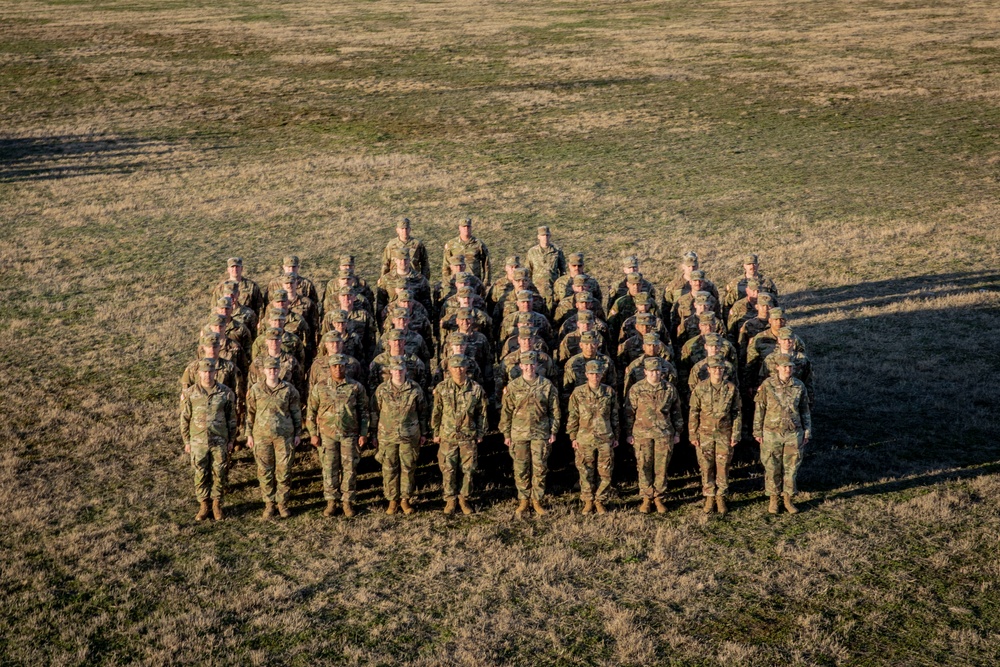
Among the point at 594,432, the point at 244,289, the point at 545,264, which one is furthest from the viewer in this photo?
the point at 545,264

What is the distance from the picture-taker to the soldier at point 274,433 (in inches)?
445

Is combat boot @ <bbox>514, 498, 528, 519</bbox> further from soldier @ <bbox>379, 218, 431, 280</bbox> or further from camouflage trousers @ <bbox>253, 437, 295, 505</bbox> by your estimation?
soldier @ <bbox>379, 218, 431, 280</bbox>

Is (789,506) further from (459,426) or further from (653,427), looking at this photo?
(459,426)

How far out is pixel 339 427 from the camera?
37.1 feet

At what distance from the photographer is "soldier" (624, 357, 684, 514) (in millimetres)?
11375

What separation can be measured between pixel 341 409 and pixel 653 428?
11.7 feet

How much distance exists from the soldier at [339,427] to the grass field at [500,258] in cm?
43

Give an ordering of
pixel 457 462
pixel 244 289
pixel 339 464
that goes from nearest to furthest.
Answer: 1. pixel 339 464
2. pixel 457 462
3. pixel 244 289

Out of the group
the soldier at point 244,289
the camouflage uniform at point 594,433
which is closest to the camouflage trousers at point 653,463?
the camouflage uniform at point 594,433

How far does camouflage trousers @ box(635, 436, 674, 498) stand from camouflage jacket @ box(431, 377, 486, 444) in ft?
6.08

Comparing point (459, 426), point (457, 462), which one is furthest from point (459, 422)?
point (457, 462)

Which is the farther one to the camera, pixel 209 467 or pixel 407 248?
pixel 407 248

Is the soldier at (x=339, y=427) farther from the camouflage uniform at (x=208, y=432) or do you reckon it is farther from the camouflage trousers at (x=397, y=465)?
the camouflage uniform at (x=208, y=432)

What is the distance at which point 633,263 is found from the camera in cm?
1516
